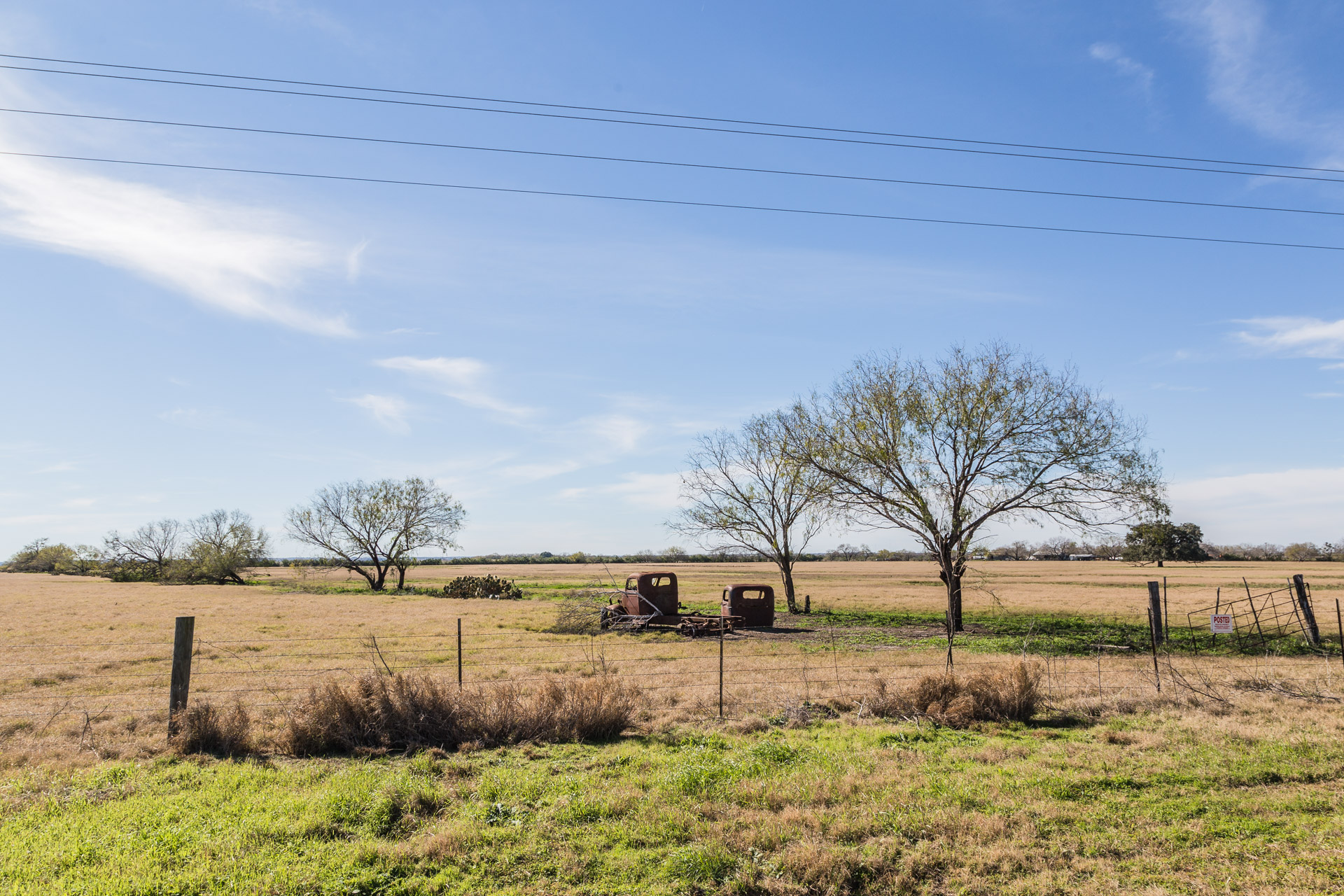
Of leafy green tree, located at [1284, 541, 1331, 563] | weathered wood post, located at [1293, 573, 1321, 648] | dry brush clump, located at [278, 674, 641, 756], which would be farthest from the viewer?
leafy green tree, located at [1284, 541, 1331, 563]

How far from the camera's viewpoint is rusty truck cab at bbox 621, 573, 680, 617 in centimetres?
2875

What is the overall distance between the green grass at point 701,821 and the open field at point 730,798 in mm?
31

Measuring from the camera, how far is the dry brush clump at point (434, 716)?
9570 mm

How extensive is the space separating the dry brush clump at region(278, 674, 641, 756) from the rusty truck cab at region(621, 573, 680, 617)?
18024 mm

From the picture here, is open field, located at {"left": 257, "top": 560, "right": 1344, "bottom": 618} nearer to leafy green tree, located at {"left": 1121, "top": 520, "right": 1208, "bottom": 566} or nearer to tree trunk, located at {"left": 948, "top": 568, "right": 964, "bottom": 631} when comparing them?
tree trunk, located at {"left": 948, "top": 568, "right": 964, "bottom": 631}

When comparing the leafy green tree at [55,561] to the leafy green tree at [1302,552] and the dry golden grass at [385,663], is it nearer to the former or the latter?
the dry golden grass at [385,663]

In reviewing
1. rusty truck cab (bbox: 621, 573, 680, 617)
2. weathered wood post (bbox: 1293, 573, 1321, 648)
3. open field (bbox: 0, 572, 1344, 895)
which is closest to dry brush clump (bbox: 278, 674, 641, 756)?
open field (bbox: 0, 572, 1344, 895)

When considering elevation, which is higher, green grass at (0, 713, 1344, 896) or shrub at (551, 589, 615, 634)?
green grass at (0, 713, 1344, 896)

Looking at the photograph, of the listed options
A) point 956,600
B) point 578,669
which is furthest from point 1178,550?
point 578,669

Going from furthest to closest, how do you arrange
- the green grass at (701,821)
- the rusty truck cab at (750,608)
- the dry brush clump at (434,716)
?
1. the rusty truck cab at (750,608)
2. the dry brush clump at (434,716)
3. the green grass at (701,821)

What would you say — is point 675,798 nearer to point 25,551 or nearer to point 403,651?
point 403,651

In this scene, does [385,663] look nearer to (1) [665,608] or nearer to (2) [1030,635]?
(1) [665,608]

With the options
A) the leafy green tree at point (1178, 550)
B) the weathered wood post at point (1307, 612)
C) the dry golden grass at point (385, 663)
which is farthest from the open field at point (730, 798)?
the leafy green tree at point (1178, 550)

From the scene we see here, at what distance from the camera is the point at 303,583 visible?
68.1m
